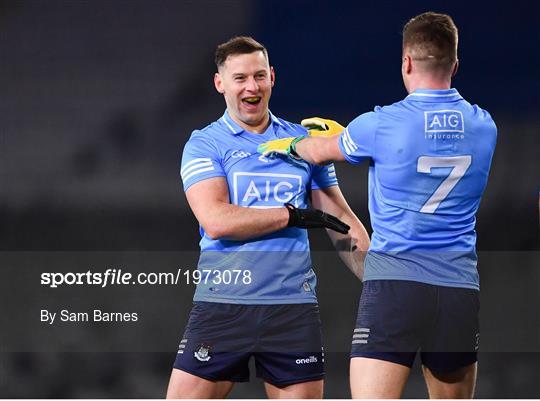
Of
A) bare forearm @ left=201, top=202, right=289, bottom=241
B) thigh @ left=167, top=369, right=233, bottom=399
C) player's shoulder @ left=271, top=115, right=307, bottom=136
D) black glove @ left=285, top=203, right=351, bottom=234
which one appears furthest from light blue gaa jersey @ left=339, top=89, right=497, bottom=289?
thigh @ left=167, top=369, right=233, bottom=399

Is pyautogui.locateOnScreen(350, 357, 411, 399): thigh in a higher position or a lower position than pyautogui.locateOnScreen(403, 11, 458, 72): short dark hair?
lower

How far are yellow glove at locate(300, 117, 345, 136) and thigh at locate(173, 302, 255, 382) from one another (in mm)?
756

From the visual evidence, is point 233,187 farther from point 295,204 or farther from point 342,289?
point 342,289

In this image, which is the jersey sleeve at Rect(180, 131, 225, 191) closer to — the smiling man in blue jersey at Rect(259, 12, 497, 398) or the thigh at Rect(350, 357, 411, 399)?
the smiling man in blue jersey at Rect(259, 12, 497, 398)

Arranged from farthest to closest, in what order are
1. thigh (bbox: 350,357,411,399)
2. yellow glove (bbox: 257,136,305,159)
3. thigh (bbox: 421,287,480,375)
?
yellow glove (bbox: 257,136,305,159) → thigh (bbox: 421,287,480,375) → thigh (bbox: 350,357,411,399)

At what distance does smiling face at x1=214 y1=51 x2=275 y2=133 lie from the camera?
402 centimetres

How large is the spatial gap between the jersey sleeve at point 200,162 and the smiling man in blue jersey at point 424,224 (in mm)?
588

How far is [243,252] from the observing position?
390cm

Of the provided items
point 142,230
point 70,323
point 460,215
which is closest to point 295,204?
point 460,215

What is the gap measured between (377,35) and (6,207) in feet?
7.86

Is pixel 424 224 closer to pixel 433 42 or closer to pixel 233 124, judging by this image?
pixel 433 42

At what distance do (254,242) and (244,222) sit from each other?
11 centimetres

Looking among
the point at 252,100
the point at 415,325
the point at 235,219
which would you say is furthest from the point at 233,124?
the point at 415,325

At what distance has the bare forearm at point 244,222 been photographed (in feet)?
12.5
